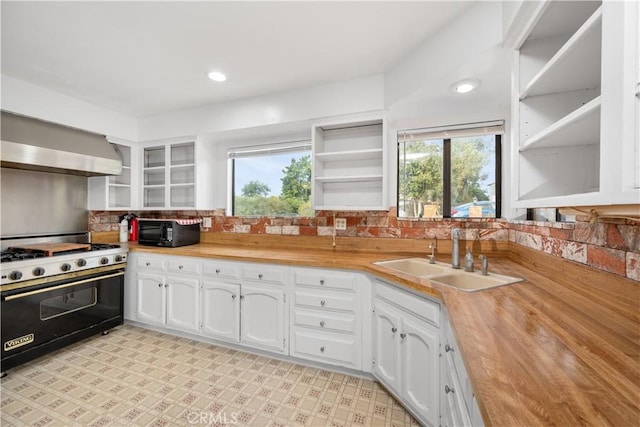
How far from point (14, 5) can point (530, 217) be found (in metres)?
3.46

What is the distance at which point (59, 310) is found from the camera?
234cm

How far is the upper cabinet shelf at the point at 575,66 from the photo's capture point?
0.84 m

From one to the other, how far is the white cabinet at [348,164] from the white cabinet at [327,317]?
2.15ft

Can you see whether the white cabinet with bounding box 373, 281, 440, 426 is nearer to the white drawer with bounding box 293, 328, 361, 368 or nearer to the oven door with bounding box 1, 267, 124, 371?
the white drawer with bounding box 293, 328, 361, 368

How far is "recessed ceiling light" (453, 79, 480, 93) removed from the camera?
1794 mm

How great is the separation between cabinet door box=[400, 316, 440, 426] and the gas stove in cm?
280

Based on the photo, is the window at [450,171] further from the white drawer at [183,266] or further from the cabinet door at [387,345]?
the white drawer at [183,266]

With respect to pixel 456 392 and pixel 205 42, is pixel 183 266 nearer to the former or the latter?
pixel 205 42

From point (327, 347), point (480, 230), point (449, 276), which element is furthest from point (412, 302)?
point (480, 230)

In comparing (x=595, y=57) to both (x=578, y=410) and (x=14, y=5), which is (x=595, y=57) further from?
(x=14, y=5)

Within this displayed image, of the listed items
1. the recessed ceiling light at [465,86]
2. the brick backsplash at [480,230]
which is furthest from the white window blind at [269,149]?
the recessed ceiling light at [465,86]

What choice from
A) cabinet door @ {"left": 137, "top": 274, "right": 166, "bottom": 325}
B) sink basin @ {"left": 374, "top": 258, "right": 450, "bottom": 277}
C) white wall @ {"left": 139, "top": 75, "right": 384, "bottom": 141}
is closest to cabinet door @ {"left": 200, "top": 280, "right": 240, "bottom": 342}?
cabinet door @ {"left": 137, "top": 274, "right": 166, "bottom": 325}

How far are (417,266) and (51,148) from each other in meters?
3.28

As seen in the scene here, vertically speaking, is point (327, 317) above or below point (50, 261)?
below
